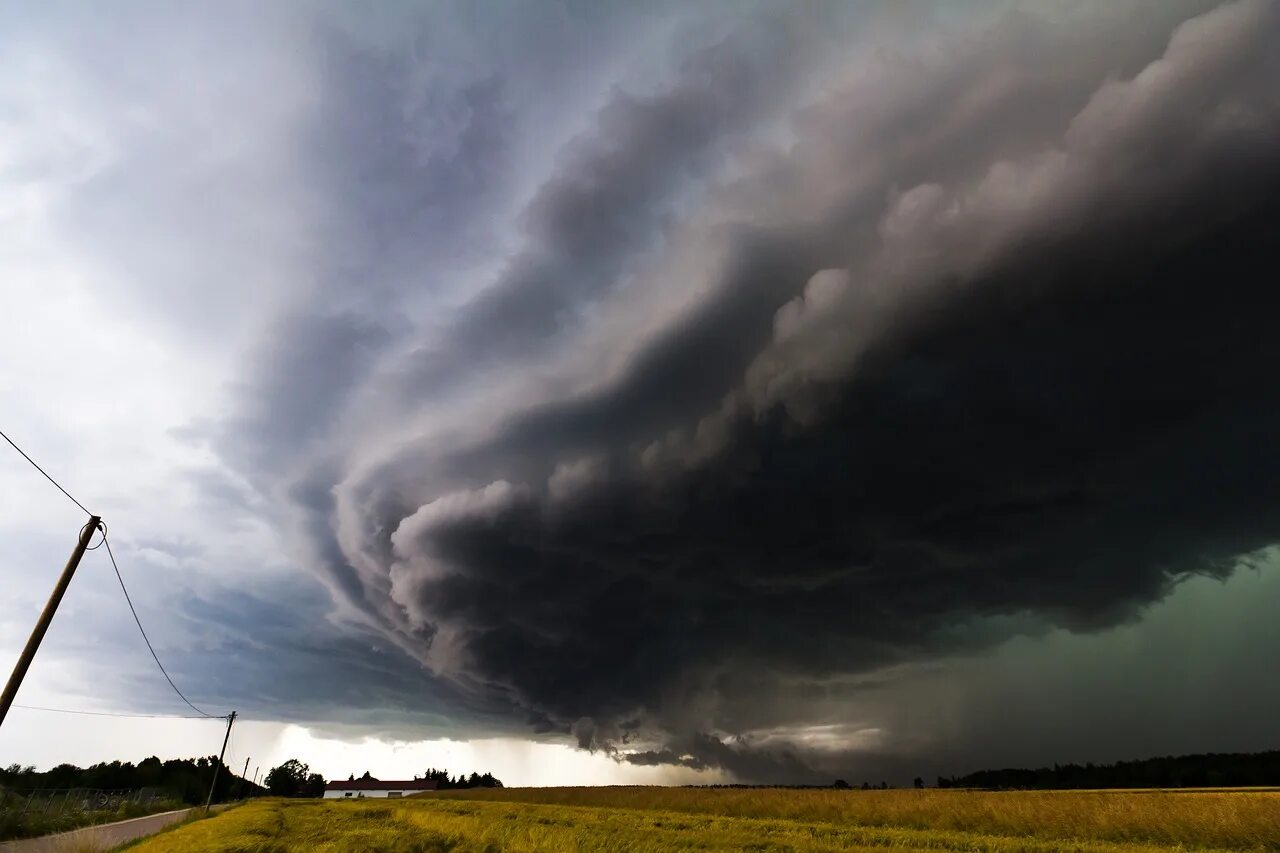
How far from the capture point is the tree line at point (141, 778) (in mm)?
118875

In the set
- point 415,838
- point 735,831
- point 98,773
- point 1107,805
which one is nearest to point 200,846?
point 415,838

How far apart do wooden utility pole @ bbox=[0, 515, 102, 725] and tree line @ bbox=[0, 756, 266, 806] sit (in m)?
108

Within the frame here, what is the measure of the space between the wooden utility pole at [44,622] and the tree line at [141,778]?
108m

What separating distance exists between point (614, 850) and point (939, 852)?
13.5 meters

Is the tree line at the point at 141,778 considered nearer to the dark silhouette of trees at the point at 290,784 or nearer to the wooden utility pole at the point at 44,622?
the dark silhouette of trees at the point at 290,784

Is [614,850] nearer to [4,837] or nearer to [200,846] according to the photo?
[200,846]

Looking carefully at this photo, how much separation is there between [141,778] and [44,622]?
15200 cm

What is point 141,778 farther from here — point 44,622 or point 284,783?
point 44,622

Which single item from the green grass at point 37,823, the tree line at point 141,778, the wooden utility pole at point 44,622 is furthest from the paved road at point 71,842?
the tree line at point 141,778

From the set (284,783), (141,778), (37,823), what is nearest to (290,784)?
(284,783)

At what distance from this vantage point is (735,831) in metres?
35.1

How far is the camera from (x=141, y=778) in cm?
13450

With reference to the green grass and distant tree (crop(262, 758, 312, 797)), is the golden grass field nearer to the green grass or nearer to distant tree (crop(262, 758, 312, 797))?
the green grass

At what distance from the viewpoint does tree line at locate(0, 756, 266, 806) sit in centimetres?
11888
